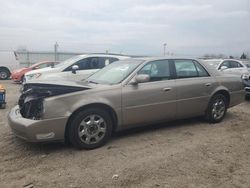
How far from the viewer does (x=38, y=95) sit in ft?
17.0

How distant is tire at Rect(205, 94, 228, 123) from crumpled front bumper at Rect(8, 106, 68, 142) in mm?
3365

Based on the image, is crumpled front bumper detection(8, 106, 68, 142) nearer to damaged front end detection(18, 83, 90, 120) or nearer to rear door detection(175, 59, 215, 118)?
damaged front end detection(18, 83, 90, 120)

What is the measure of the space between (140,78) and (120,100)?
53cm

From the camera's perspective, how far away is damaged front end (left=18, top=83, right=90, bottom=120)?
5066mm

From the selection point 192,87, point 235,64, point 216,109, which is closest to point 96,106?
point 192,87

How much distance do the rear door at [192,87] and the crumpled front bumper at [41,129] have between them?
8.16ft

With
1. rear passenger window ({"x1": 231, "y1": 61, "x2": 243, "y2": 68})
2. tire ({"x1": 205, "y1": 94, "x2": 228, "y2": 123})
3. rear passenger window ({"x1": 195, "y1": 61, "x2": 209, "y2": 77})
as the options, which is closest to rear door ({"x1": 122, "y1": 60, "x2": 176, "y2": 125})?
rear passenger window ({"x1": 195, "y1": 61, "x2": 209, "y2": 77})

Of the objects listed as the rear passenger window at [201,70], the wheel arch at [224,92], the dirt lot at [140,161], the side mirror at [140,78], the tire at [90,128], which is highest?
the rear passenger window at [201,70]

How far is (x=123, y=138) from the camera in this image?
5.93m

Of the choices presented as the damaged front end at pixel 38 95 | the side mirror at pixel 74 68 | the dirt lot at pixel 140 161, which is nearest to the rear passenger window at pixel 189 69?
the dirt lot at pixel 140 161

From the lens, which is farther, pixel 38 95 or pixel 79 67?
pixel 79 67

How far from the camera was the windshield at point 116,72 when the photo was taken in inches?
236

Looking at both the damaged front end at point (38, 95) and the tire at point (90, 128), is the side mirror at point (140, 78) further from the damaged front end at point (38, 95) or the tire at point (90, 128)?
the damaged front end at point (38, 95)

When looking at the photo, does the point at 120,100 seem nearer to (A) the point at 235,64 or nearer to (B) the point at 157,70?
(B) the point at 157,70
